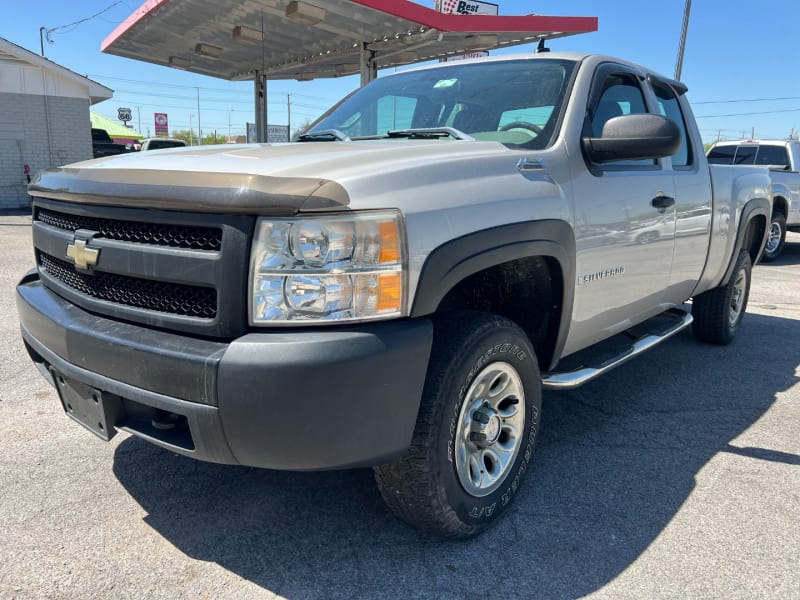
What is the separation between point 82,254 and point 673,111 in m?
3.82

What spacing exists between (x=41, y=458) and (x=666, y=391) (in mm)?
3748

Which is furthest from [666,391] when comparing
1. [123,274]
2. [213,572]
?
Result: [123,274]

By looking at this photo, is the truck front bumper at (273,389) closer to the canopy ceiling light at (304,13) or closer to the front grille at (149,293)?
the front grille at (149,293)

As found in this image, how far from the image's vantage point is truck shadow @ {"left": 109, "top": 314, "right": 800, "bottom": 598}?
2287mm

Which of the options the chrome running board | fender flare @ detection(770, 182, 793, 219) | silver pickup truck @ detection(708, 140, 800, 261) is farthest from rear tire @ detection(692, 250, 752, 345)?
silver pickup truck @ detection(708, 140, 800, 261)

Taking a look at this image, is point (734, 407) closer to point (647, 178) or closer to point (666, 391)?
point (666, 391)

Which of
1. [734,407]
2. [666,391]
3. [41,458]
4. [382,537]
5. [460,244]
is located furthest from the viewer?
[666,391]

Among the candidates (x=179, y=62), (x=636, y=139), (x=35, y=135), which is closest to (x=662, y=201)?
(x=636, y=139)

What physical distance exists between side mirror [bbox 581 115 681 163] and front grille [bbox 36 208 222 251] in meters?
1.83

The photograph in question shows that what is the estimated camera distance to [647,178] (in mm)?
3438

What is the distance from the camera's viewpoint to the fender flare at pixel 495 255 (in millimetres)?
2061

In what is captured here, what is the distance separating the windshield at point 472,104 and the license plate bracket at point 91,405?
1816mm

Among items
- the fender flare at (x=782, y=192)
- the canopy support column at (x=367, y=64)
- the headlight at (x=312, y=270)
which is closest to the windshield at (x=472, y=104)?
the headlight at (x=312, y=270)

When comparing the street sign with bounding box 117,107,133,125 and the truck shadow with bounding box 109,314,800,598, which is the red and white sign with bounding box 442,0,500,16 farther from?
the street sign with bounding box 117,107,133,125
